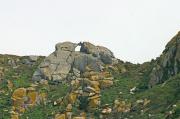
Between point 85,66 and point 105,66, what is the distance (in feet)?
21.3

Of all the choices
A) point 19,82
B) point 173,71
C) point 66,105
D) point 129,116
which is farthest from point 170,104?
point 19,82

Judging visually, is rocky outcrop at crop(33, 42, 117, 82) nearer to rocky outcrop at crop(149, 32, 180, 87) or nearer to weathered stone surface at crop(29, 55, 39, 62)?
weathered stone surface at crop(29, 55, 39, 62)

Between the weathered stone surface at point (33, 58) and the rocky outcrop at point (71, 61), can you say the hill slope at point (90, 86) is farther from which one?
the weathered stone surface at point (33, 58)

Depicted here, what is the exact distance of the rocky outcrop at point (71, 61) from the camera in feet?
484

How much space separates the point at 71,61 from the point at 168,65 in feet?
112

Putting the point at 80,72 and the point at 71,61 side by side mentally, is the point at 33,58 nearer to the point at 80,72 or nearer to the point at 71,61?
the point at 71,61

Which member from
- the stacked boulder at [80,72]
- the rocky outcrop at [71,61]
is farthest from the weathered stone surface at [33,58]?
the rocky outcrop at [71,61]

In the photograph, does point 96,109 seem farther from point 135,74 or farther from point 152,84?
point 135,74

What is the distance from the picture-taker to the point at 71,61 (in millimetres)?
151375

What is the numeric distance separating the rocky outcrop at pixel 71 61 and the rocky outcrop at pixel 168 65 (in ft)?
66.6

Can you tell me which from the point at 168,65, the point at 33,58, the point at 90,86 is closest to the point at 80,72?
the point at 90,86

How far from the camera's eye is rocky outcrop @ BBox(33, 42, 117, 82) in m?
148

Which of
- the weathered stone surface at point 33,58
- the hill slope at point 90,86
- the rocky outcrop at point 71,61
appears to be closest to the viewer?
the hill slope at point 90,86

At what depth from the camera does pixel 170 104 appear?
108 meters
